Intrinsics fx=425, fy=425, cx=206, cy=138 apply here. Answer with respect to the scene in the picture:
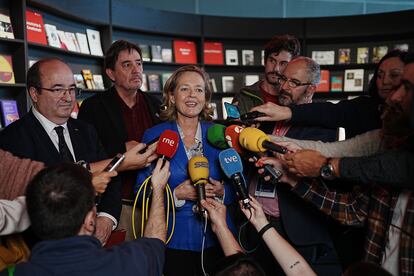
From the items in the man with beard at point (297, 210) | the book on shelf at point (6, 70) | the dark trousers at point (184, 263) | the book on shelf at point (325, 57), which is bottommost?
the dark trousers at point (184, 263)

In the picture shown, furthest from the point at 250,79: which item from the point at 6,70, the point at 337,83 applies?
the point at 6,70

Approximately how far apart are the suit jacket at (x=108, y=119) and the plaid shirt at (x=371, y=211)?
137cm

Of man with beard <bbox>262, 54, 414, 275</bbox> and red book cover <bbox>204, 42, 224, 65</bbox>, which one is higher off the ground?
red book cover <bbox>204, 42, 224, 65</bbox>

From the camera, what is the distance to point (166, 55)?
6477 millimetres

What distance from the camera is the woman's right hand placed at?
2.19 m

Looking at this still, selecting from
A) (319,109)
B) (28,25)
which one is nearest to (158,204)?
(319,109)

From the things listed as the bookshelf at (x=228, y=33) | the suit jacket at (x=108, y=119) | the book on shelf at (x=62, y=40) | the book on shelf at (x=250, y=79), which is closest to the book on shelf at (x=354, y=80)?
the bookshelf at (x=228, y=33)

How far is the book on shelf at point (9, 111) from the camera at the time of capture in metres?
4.09

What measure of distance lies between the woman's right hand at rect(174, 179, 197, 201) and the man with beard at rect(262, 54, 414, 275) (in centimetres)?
53

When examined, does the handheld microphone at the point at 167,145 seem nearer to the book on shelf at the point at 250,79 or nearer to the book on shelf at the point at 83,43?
the book on shelf at the point at 83,43

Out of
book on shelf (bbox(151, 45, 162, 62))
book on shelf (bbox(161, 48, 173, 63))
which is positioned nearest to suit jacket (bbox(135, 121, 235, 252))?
book on shelf (bbox(151, 45, 162, 62))

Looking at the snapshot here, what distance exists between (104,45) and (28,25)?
1.29 metres

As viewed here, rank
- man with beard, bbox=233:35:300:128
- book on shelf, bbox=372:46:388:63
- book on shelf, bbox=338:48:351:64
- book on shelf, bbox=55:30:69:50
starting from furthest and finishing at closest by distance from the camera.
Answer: book on shelf, bbox=338:48:351:64 → book on shelf, bbox=372:46:388:63 → book on shelf, bbox=55:30:69:50 → man with beard, bbox=233:35:300:128

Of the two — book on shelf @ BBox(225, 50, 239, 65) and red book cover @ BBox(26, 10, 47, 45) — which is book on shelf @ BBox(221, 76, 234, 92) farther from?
red book cover @ BBox(26, 10, 47, 45)
